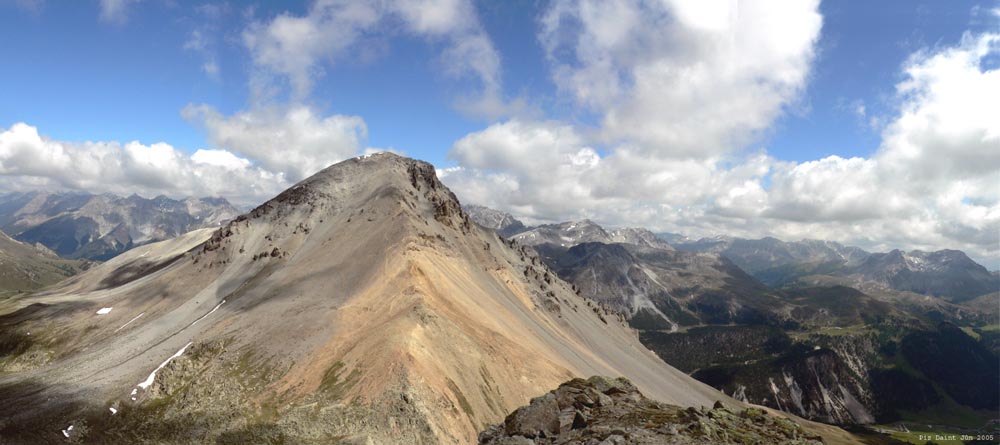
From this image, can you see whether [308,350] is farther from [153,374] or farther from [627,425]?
[627,425]

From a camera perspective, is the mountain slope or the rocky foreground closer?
the rocky foreground

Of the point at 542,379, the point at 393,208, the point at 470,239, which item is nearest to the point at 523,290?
the point at 470,239

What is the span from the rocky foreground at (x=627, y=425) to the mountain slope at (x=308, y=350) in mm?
21563

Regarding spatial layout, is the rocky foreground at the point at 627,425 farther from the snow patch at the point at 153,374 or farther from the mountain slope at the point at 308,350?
the snow patch at the point at 153,374

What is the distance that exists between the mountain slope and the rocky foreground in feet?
70.7

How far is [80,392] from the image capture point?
270 ft

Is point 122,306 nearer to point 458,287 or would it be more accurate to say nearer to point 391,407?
point 458,287

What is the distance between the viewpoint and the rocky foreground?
36.1m

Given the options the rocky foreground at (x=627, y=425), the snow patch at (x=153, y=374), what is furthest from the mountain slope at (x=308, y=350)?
the rocky foreground at (x=627, y=425)

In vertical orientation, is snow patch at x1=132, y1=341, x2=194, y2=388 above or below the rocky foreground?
below

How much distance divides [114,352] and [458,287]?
8348 cm

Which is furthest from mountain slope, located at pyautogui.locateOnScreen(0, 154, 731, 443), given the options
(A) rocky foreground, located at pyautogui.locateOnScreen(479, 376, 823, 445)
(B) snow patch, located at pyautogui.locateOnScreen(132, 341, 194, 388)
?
(A) rocky foreground, located at pyautogui.locateOnScreen(479, 376, 823, 445)

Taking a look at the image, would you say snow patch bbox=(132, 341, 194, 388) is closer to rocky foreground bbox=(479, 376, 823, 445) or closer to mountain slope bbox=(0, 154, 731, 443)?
mountain slope bbox=(0, 154, 731, 443)

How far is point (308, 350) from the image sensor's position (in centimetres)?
8350
